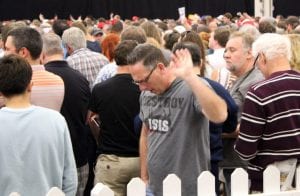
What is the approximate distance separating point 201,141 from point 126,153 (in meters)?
1.46

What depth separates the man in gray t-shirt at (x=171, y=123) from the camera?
4.08 m

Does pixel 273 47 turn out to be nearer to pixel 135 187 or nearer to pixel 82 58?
pixel 135 187

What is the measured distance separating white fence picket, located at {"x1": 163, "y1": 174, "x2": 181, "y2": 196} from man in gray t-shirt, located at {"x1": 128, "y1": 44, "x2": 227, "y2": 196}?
48cm

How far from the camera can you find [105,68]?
6.42m

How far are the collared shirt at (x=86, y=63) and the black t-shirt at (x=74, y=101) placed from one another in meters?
1.09

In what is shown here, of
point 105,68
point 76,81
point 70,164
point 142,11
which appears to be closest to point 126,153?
→ point 76,81

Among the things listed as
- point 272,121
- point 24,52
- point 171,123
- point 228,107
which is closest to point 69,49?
point 24,52

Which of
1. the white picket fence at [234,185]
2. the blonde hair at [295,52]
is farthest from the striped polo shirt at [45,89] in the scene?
the blonde hair at [295,52]

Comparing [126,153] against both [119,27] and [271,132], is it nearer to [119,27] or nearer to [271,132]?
[271,132]

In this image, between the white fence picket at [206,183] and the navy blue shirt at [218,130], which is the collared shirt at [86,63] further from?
the white fence picket at [206,183]

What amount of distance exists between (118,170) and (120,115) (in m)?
0.46

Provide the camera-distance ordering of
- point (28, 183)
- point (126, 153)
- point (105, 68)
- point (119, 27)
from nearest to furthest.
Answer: point (28, 183) < point (126, 153) < point (105, 68) < point (119, 27)

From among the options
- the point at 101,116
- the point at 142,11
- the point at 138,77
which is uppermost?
the point at 138,77

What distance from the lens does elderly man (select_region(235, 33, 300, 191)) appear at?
13.4 ft
